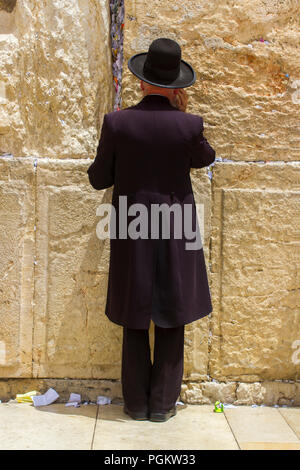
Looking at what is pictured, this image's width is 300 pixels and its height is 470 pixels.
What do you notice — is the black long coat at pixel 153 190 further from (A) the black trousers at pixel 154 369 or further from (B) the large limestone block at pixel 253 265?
(B) the large limestone block at pixel 253 265

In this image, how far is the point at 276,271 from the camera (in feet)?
10.4

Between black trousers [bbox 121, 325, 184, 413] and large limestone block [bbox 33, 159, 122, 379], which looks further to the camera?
large limestone block [bbox 33, 159, 122, 379]

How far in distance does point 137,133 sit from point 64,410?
1.51m

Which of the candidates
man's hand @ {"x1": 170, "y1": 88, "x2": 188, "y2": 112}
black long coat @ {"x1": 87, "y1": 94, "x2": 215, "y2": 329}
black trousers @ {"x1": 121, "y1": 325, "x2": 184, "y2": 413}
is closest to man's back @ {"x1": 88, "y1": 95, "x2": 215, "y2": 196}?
black long coat @ {"x1": 87, "y1": 94, "x2": 215, "y2": 329}

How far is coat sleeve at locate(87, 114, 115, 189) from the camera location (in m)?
2.81

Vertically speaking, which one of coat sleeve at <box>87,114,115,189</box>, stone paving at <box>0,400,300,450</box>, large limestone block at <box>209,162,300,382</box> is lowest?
stone paving at <box>0,400,300,450</box>

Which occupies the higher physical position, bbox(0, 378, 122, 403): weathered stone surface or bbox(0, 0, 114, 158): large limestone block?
bbox(0, 0, 114, 158): large limestone block

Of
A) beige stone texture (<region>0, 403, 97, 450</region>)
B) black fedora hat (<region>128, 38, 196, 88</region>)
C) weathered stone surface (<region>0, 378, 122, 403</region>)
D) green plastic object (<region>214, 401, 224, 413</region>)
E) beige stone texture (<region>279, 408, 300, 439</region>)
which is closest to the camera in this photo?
beige stone texture (<region>0, 403, 97, 450</region>)

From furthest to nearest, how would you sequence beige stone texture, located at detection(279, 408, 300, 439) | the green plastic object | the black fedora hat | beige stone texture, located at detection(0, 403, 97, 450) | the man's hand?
1. the green plastic object
2. the man's hand
3. beige stone texture, located at detection(279, 408, 300, 439)
4. the black fedora hat
5. beige stone texture, located at detection(0, 403, 97, 450)

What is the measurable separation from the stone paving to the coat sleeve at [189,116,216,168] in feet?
4.33

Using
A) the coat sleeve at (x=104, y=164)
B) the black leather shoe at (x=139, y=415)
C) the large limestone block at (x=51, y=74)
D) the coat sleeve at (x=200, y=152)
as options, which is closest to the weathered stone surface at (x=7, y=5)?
the large limestone block at (x=51, y=74)

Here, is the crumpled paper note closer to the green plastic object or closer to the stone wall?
the stone wall

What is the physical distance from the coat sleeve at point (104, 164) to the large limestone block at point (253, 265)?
628mm

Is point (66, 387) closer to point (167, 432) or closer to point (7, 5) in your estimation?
point (167, 432)
